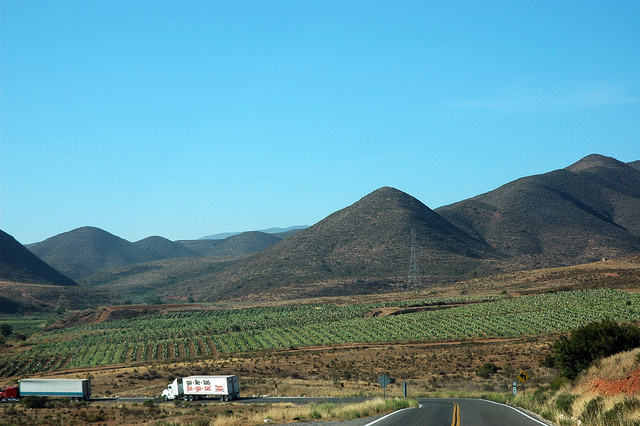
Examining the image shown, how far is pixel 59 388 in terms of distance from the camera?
39.5m

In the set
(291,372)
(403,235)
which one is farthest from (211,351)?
(403,235)

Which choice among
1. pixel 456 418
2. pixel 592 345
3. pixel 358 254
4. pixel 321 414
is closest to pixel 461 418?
pixel 456 418

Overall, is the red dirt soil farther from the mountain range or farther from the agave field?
the mountain range

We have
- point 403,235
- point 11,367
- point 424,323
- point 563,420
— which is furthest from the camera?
point 403,235

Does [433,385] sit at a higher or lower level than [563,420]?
lower

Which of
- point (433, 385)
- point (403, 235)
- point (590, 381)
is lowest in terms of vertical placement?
point (433, 385)

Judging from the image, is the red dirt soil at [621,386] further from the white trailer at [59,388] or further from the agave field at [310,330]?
the agave field at [310,330]

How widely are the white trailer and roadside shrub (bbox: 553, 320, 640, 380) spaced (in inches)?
1182

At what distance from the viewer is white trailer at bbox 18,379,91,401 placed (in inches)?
1526

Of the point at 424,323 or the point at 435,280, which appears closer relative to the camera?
the point at 424,323

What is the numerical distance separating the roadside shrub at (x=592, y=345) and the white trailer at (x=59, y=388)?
1182 inches

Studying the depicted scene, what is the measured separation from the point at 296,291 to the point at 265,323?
48.7 m

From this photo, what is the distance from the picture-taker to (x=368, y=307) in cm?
8794

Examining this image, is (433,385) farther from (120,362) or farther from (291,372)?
(120,362)
